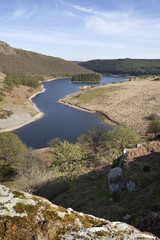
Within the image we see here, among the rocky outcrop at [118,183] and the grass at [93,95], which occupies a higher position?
the grass at [93,95]

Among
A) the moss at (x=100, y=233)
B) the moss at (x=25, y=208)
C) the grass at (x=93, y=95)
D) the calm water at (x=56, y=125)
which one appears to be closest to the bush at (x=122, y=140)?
the calm water at (x=56, y=125)

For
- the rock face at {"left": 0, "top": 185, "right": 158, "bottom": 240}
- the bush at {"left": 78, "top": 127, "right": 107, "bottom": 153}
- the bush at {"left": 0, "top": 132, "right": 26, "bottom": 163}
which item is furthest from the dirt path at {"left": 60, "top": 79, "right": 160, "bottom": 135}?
the rock face at {"left": 0, "top": 185, "right": 158, "bottom": 240}

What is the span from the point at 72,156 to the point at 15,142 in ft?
56.5

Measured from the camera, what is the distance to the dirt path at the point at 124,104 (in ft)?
253

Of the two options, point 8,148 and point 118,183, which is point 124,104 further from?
point 118,183

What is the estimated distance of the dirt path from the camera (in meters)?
77.2

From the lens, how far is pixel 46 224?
4.85m

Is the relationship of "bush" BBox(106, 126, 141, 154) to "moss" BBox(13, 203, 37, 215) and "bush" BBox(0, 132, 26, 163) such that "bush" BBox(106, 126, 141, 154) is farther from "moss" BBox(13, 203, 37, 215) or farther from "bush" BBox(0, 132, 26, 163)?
"moss" BBox(13, 203, 37, 215)

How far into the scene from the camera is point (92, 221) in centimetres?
559

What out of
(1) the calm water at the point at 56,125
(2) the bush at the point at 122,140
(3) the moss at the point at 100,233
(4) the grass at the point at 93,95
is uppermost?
(4) the grass at the point at 93,95

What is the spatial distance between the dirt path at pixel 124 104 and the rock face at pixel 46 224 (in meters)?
62.5

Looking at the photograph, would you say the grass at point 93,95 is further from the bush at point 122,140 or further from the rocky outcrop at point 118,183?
the rocky outcrop at point 118,183

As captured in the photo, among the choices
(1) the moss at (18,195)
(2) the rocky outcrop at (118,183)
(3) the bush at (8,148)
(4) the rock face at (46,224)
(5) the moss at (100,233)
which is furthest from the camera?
(3) the bush at (8,148)

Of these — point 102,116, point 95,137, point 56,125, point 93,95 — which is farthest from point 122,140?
point 93,95
